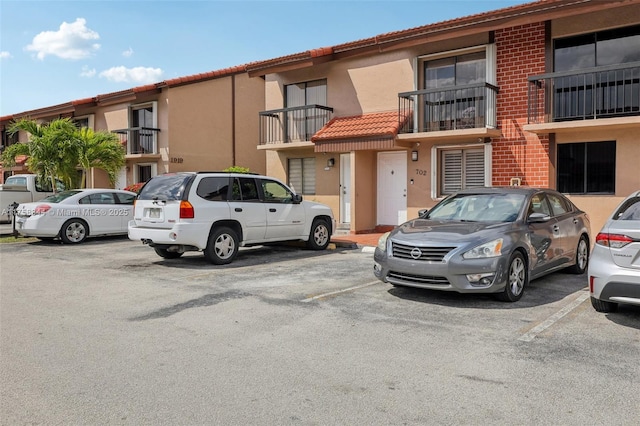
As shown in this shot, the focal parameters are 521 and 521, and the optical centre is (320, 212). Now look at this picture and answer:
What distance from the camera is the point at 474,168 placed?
14289 mm

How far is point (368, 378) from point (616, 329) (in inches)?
120

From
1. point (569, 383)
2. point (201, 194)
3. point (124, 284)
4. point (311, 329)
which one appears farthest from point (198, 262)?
point (569, 383)

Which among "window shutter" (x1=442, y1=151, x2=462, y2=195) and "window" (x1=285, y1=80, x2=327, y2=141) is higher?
"window" (x1=285, y1=80, x2=327, y2=141)

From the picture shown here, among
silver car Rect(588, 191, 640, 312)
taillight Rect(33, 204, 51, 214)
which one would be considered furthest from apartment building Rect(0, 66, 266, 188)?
silver car Rect(588, 191, 640, 312)

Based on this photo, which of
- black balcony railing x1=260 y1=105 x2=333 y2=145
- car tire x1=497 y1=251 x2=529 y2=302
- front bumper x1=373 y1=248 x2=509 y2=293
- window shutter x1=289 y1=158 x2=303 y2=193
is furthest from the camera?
window shutter x1=289 y1=158 x2=303 y2=193

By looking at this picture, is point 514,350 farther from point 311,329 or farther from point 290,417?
point 290,417

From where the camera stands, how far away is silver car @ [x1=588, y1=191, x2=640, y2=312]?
5348 mm

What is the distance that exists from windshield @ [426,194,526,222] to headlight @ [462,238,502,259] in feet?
2.86

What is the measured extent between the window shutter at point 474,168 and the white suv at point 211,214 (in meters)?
5.61

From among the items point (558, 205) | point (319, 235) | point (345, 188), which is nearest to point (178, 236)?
point (319, 235)

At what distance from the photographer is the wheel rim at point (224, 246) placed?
9938 millimetres

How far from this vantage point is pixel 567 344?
16.5ft

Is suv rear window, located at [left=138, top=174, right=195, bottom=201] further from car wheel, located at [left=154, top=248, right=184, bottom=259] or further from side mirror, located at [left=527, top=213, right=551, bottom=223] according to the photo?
side mirror, located at [left=527, top=213, right=551, bottom=223]

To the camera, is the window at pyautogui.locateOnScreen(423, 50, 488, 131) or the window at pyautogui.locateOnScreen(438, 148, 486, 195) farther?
the window at pyautogui.locateOnScreen(438, 148, 486, 195)
